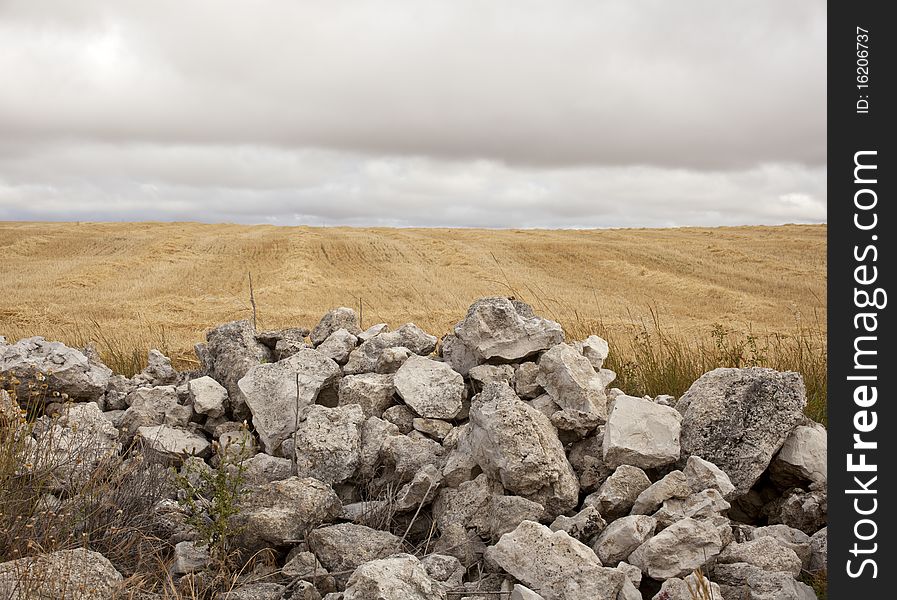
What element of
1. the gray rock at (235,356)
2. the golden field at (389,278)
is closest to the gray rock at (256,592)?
the gray rock at (235,356)

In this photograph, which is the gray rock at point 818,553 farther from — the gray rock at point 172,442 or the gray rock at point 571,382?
the gray rock at point 172,442

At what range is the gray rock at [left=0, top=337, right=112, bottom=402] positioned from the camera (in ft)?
21.0

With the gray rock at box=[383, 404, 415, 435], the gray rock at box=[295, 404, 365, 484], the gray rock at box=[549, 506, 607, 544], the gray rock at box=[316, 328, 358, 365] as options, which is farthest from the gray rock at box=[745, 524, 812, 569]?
the gray rock at box=[316, 328, 358, 365]

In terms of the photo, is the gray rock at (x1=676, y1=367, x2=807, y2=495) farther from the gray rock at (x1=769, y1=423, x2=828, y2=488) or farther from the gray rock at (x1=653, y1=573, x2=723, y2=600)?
the gray rock at (x1=653, y1=573, x2=723, y2=600)

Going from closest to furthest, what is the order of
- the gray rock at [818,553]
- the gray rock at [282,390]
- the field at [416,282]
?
the gray rock at [818,553]
the gray rock at [282,390]
the field at [416,282]

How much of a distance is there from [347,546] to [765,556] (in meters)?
2.31

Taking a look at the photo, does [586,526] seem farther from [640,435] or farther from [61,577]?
[61,577]

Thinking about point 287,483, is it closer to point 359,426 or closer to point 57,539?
point 359,426

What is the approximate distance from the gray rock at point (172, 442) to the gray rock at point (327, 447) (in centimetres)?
87

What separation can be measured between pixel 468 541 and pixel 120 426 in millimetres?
3147

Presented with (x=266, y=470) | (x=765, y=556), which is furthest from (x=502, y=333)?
(x=765, y=556)

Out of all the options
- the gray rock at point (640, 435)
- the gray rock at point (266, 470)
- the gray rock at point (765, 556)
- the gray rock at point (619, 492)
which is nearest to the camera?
the gray rock at point (765, 556)

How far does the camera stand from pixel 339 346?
6.70 metres

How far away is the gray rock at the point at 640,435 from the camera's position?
4.80 metres
